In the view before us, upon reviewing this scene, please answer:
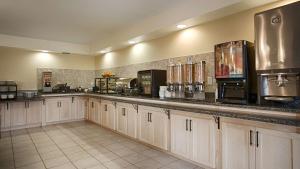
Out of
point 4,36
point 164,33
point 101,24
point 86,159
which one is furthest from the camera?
point 4,36

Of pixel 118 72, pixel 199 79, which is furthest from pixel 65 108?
pixel 199 79

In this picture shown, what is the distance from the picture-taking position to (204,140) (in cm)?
246

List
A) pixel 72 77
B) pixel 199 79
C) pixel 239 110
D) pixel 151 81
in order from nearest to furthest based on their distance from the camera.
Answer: pixel 239 110 < pixel 199 79 < pixel 151 81 < pixel 72 77

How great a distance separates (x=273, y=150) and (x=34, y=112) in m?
5.62

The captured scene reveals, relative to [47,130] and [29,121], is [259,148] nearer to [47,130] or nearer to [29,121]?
[47,130]

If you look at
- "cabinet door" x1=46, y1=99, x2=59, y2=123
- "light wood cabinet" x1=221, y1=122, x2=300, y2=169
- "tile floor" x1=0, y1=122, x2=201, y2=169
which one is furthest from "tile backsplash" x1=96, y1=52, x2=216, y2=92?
"cabinet door" x1=46, y1=99, x2=59, y2=123

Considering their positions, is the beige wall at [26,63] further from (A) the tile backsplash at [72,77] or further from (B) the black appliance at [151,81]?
(B) the black appliance at [151,81]

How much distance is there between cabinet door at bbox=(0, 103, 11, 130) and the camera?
15.5 ft

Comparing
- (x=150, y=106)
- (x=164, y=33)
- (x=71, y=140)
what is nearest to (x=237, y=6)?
(x=164, y=33)

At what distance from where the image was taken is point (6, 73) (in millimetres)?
5195

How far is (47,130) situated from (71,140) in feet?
4.45

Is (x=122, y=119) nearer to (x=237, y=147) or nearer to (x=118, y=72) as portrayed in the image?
(x=118, y=72)

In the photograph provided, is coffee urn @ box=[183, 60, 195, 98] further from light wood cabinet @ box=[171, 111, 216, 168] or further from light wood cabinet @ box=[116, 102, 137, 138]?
light wood cabinet @ box=[116, 102, 137, 138]

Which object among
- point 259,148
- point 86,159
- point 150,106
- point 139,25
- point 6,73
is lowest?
point 86,159
